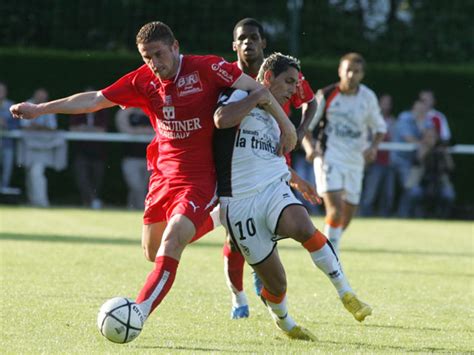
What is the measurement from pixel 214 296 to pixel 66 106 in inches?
99.4

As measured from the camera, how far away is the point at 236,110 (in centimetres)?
730

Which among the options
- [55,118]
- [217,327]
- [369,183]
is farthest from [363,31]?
[217,327]

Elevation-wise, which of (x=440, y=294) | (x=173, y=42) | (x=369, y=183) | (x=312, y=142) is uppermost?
(x=173, y=42)

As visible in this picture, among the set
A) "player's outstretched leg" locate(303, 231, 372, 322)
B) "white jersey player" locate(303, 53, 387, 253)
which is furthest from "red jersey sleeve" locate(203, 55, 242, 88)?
"white jersey player" locate(303, 53, 387, 253)

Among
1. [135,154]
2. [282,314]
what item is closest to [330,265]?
[282,314]

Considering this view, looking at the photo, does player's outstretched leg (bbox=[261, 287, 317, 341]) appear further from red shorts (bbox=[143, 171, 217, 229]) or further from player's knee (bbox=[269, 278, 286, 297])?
red shorts (bbox=[143, 171, 217, 229])

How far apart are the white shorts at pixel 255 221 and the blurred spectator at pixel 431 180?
47.3 ft

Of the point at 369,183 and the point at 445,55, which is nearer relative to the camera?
the point at 369,183

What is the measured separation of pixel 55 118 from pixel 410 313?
47.4 ft

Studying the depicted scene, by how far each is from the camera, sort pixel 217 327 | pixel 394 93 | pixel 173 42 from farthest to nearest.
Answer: pixel 394 93 → pixel 217 327 → pixel 173 42

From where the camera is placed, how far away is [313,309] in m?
9.05

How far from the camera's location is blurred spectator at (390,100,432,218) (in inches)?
859

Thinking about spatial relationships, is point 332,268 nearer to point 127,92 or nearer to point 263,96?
point 263,96

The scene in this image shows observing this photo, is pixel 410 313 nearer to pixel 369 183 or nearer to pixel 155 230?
pixel 155 230
